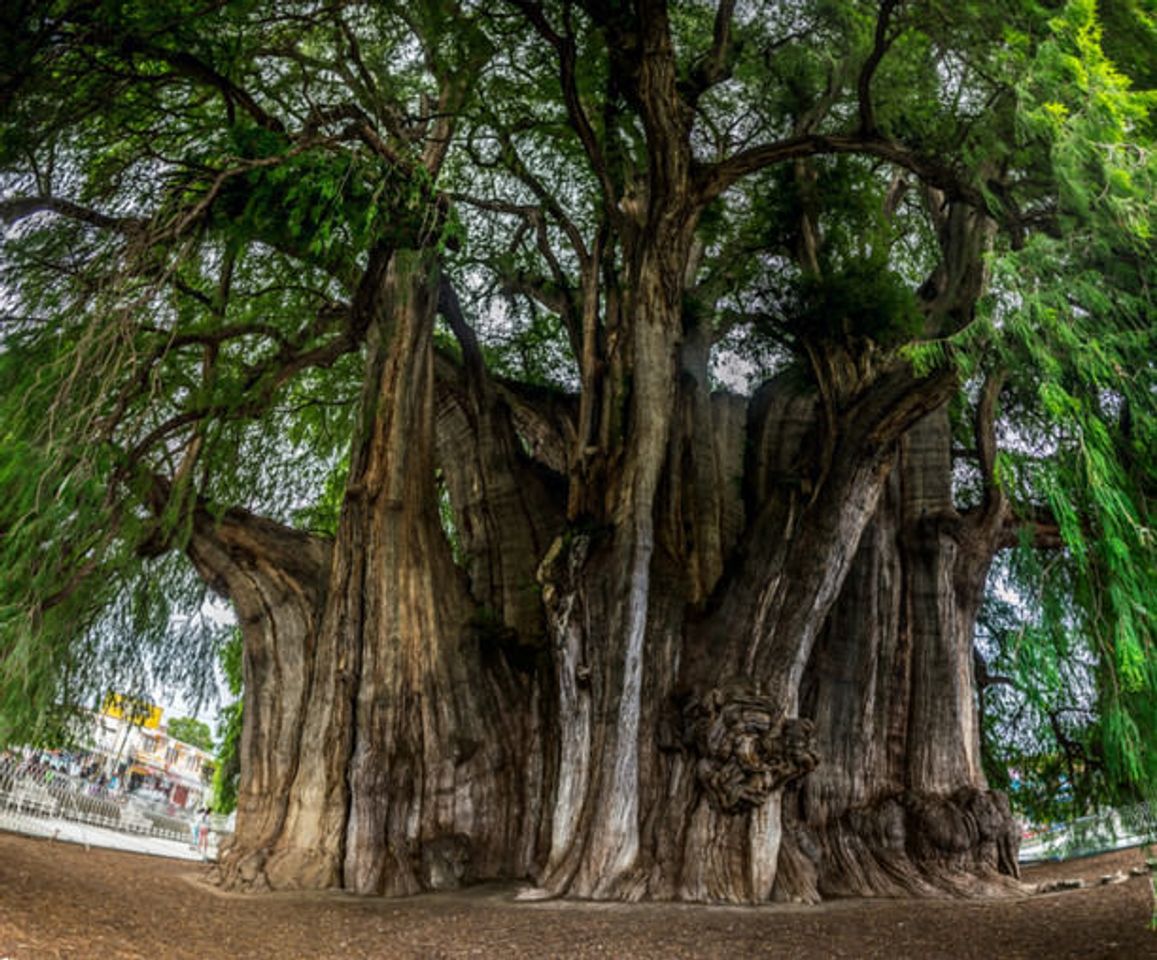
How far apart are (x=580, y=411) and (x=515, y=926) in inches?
150

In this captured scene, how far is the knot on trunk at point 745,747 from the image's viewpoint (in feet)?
17.9

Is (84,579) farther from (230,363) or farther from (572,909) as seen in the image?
(572,909)

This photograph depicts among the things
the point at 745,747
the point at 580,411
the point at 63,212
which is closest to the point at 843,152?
the point at 580,411

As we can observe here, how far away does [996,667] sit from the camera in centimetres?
790

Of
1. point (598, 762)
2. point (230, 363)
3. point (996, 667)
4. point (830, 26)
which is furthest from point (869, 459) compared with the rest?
point (230, 363)

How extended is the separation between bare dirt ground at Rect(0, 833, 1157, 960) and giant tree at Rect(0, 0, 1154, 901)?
0.58 meters

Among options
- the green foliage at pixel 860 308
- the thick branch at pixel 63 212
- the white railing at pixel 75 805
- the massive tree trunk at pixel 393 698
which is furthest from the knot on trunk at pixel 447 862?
the white railing at pixel 75 805

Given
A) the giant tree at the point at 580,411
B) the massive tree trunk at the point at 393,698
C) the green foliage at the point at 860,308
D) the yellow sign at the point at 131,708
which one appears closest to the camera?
the giant tree at the point at 580,411

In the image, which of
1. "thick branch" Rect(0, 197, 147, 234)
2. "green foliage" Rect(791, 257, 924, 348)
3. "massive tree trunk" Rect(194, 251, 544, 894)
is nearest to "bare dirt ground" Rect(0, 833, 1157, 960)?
"massive tree trunk" Rect(194, 251, 544, 894)

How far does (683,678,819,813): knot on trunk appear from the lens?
5.47 metres

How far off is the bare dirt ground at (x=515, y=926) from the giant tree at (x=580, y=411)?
0.58 m

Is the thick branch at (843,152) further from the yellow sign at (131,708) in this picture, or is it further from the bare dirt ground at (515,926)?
the yellow sign at (131,708)

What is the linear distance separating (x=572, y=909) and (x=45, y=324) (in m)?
4.29

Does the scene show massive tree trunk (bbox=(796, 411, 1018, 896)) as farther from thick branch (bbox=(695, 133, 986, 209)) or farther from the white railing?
the white railing
